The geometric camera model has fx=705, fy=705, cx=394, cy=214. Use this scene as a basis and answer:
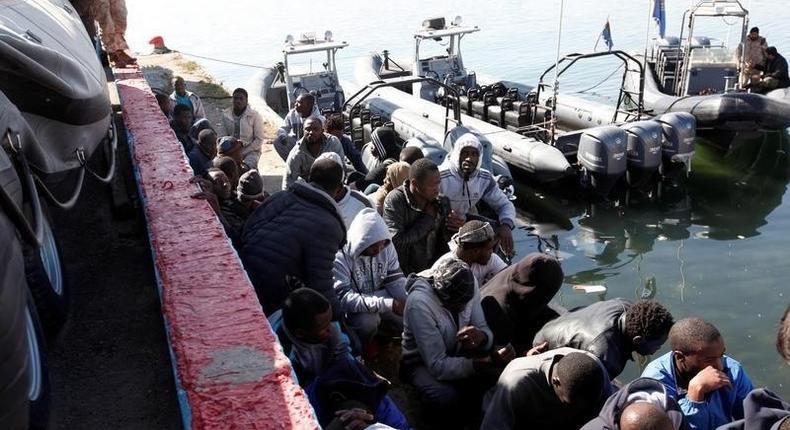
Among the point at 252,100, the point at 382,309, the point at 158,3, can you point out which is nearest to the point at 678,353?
the point at 382,309

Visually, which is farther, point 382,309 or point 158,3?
point 158,3

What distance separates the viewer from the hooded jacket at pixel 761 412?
244cm

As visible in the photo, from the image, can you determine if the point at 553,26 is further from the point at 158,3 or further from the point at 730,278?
the point at 158,3

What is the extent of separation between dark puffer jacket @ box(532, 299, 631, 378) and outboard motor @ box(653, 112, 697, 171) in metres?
6.91

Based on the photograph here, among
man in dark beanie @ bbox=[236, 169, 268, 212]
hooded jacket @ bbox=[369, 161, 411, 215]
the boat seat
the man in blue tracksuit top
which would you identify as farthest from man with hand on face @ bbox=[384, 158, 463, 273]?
the boat seat

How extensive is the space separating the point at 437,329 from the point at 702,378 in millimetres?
1189

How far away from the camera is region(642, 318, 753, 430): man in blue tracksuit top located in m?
2.92

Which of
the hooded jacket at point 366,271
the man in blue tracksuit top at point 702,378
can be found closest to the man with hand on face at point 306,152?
the hooded jacket at point 366,271

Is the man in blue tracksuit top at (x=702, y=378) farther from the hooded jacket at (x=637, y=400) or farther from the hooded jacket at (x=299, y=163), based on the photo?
the hooded jacket at (x=299, y=163)

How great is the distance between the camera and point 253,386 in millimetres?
1873

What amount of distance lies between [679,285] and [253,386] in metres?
6.70

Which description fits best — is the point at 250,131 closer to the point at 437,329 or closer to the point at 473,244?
the point at 473,244

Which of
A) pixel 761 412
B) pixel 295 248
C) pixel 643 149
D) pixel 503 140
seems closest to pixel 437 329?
pixel 295 248

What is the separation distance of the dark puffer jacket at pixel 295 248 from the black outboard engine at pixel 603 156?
21.3ft
